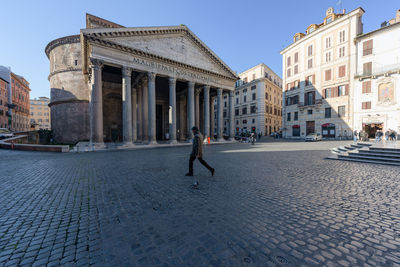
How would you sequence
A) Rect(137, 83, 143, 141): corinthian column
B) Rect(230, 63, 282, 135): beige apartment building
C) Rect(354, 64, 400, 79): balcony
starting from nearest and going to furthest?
Rect(137, 83, 143, 141): corinthian column → Rect(354, 64, 400, 79): balcony → Rect(230, 63, 282, 135): beige apartment building

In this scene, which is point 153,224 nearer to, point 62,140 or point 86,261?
point 86,261

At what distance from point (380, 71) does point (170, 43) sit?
31.1 meters

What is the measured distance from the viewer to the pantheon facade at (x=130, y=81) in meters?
16.1

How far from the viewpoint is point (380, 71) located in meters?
25.1

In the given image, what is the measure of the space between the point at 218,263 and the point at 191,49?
24.5 m

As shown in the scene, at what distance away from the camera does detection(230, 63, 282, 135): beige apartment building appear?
43406 millimetres

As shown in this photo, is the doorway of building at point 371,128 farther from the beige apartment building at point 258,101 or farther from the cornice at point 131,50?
the cornice at point 131,50

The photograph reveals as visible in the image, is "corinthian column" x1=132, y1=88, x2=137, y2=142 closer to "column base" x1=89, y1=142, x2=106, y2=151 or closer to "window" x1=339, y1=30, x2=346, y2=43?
"column base" x1=89, y1=142, x2=106, y2=151

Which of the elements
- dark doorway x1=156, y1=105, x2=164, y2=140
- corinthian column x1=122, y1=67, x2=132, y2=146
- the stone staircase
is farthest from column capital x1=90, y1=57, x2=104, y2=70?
the stone staircase

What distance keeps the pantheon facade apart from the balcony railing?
811 inches

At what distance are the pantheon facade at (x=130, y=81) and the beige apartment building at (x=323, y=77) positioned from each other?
1721 centimetres

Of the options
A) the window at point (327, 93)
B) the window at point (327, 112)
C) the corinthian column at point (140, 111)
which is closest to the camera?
the corinthian column at point (140, 111)

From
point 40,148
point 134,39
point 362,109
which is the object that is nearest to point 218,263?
point 40,148

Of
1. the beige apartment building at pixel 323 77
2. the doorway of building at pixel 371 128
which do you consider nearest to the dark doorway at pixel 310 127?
the beige apartment building at pixel 323 77
